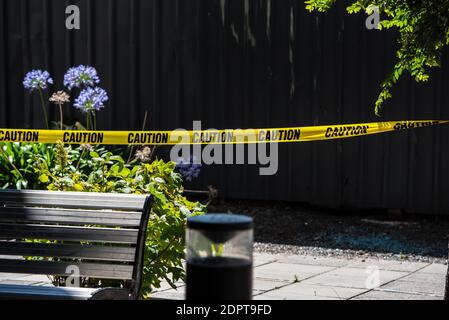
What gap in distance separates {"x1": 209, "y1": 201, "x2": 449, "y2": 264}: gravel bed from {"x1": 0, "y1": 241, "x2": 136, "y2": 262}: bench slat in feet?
13.9

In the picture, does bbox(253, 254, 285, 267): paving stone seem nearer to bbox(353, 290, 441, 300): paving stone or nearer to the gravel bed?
A: the gravel bed

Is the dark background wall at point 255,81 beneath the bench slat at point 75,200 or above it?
above

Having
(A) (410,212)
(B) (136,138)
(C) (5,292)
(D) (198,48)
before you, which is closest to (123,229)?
(C) (5,292)

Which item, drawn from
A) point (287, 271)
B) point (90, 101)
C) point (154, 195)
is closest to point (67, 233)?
point (154, 195)

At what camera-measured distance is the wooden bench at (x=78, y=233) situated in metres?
4.73

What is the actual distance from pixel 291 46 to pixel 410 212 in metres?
2.70

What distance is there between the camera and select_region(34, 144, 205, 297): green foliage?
17.7 feet

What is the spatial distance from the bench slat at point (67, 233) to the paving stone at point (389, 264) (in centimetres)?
382

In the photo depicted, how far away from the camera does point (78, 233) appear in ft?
15.8

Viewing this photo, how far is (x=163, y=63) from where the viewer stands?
1168cm

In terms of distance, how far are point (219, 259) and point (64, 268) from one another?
6.06 ft
